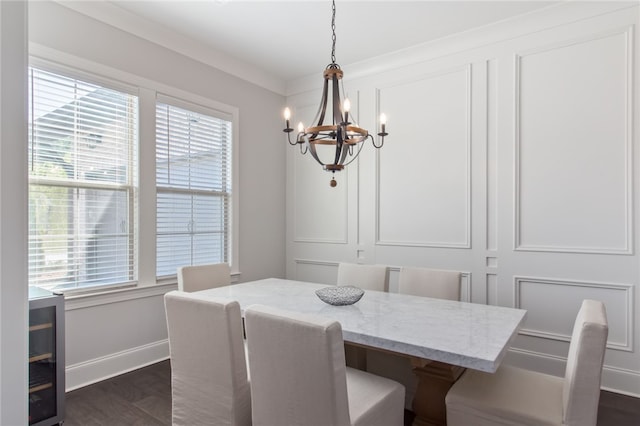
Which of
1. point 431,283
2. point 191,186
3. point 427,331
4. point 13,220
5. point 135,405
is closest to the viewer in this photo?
point 13,220

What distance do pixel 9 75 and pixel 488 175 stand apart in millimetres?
3381

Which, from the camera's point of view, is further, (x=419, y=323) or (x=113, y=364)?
(x=113, y=364)

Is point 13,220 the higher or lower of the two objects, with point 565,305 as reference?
higher

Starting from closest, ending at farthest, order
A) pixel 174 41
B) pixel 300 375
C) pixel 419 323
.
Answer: pixel 300 375, pixel 419 323, pixel 174 41

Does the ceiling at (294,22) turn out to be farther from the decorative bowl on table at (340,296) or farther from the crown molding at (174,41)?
the decorative bowl on table at (340,296)

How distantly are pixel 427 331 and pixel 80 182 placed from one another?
8.57ft

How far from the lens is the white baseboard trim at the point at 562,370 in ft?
8.71

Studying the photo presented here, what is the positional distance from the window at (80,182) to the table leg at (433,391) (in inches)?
95.3

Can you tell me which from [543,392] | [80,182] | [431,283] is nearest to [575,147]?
[431,283]

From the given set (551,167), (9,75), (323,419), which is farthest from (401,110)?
(9,75)

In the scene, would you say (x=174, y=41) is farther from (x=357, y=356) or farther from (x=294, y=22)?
(x=357, y=356)

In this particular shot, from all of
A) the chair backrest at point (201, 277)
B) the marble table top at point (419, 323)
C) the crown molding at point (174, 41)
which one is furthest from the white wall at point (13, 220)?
the crown molding at point (174, 41)

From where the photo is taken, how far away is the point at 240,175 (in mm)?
4039

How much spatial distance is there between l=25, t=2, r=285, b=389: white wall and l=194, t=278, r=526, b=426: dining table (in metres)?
1.12
